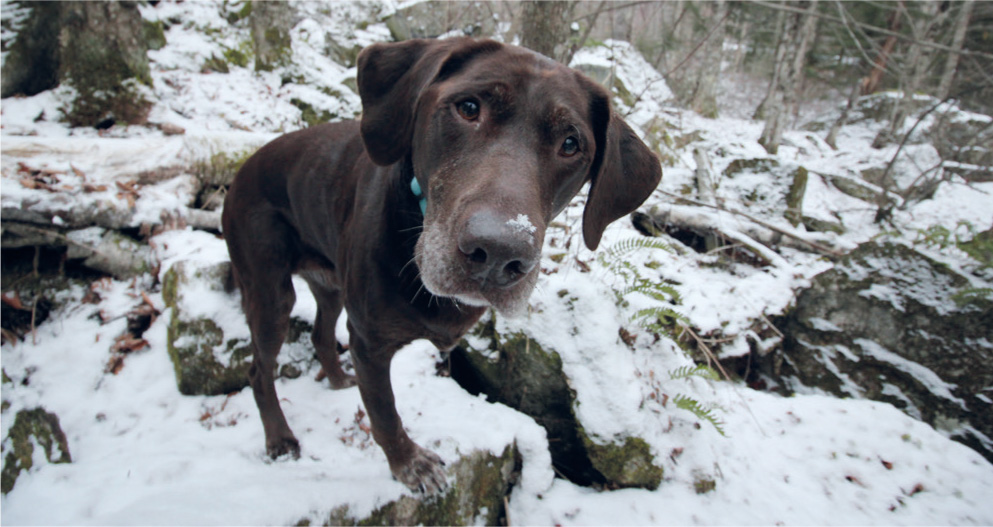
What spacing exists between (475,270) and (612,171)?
89 cm

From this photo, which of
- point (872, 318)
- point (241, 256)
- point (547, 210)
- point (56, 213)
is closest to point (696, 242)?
point (872, 318)

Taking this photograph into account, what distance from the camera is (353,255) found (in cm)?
199

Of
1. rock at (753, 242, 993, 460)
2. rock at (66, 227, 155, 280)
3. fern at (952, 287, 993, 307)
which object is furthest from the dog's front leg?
fern at (952, 287, 993, 307)

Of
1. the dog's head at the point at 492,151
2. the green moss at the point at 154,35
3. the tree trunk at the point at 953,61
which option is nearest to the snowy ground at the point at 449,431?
the dog's head at the point at 492,151

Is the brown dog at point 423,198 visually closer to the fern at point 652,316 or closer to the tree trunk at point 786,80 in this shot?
the fern at point 652,316

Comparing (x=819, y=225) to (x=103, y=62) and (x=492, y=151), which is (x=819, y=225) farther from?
(x=103, y=62)

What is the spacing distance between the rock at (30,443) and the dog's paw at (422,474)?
6.05 feet

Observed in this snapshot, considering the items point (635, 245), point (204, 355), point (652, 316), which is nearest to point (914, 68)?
point (635, 245)

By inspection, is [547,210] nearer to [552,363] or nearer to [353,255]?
[353,255]

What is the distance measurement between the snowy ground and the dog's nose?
1542mm

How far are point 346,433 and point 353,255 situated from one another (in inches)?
49.8

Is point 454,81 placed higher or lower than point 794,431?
higher

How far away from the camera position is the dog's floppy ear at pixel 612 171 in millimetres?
1900

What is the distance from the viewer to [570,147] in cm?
179
